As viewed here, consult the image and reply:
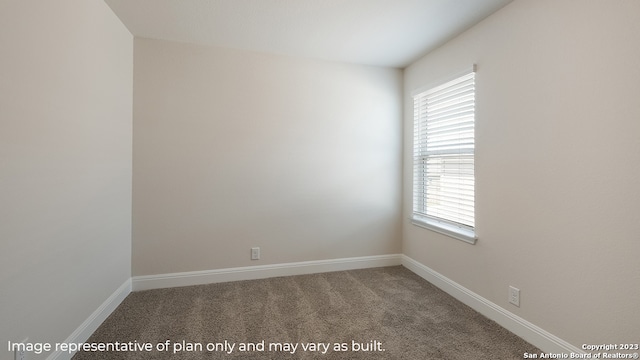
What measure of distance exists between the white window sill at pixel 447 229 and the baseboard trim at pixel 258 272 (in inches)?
24.5

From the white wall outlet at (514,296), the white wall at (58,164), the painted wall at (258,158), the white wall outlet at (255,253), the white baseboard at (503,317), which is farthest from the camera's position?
the white wall outlet at (255,253)

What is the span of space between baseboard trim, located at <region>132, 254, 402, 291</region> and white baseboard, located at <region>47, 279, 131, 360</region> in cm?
21

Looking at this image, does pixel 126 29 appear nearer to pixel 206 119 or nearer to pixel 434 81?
pixel 206 119

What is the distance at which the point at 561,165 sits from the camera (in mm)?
1724

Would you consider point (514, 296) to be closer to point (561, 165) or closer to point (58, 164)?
point (561, 165)

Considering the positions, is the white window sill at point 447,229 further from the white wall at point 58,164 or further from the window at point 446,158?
the white wall at point 58,164

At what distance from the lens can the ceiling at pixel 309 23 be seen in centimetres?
210

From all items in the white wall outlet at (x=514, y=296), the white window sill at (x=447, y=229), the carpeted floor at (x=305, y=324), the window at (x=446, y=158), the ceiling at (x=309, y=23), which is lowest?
the carpeted floor at (x=305, y=324)

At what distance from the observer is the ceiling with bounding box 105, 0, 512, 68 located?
6.88 ft

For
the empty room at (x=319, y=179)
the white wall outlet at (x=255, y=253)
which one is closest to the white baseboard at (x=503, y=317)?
the empty room at (x=319, y=179)

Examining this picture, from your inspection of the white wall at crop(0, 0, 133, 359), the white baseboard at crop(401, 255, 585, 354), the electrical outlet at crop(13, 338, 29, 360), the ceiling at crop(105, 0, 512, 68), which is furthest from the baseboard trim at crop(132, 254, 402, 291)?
the ceiling at crop(105, 0, 512, 68)

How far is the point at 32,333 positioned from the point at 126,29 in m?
2.39

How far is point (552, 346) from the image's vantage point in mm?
1755

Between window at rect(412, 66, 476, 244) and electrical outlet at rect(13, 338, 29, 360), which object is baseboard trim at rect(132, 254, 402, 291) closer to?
window at rect(412, 66, 476, 244)
